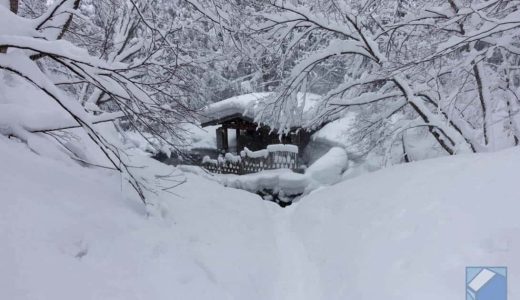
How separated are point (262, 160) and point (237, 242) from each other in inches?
389

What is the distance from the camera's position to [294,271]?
549cm

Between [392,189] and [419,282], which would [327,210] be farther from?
[419,282]

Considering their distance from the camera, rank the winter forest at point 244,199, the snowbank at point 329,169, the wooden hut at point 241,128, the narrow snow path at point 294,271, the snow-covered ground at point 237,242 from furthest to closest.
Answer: the wooden hut at point 241,128
the snowbank at point 329,169
the narrow snow path at point 294,271
the winter forest at point 244,199
the snow-covered ground at point 237,242

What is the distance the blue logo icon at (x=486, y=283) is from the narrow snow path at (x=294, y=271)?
6.00ft

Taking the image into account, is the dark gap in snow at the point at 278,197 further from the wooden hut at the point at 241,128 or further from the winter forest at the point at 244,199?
the winter forest at the point at 244,199

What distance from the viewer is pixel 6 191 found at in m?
3.44

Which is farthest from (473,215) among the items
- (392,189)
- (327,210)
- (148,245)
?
(327,210)

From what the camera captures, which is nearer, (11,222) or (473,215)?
(11,222)

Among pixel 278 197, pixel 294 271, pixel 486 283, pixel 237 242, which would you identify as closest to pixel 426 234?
pixel 486 283

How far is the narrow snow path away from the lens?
4754mm

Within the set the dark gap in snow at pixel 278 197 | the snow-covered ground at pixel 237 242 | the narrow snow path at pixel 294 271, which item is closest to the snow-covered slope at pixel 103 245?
the snow-covered ground at pixel 237 242

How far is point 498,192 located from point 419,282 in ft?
4.38

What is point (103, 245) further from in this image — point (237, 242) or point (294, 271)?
point (294, 271)

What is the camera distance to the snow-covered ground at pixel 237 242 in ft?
10.5
